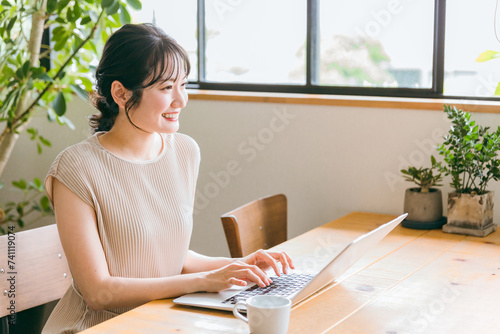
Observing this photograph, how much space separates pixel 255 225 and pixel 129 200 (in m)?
0.55

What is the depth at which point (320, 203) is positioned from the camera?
94.5 inches

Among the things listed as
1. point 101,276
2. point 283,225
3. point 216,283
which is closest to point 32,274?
point 101,276

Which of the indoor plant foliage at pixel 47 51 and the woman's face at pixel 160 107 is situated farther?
the indoor plant foliage at pixel 47 51

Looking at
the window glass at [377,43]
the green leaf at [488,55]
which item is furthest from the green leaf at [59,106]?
the green leaf at [488,55]

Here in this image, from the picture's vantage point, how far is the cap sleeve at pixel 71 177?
55.9 inches

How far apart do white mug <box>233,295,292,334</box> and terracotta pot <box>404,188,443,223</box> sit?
40.9 inches

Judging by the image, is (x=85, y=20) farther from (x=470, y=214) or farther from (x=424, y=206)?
(x=470, y=214)

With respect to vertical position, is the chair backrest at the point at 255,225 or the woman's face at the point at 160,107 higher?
the woman's face at the point at 160,107

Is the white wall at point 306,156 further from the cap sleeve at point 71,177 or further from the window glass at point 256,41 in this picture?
the cap sleeve at point 71,177

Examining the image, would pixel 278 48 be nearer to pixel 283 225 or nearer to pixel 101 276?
pixel 283 225

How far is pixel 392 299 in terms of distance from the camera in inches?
52.8

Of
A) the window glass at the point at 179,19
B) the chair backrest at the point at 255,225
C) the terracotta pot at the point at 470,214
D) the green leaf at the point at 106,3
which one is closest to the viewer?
the chair backrest at the point at 255,225

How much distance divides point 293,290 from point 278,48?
1.46 meters

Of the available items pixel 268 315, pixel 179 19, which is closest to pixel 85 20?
pixel 179 19
